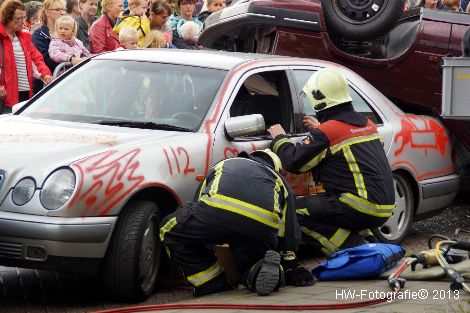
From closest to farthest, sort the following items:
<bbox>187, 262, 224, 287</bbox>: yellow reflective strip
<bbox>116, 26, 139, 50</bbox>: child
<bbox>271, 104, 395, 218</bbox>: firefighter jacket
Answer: <bbox>187, 262, 224, 287</bbox>: yellow reflective strip, <bbox>271, 104, 395, 218</bbox>: firefighter jacket, <bbox>116, 26, 139, 50</bbox>: child

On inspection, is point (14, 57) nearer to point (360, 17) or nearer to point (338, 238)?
point (360, 17)

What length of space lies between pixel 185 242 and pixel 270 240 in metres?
0.53

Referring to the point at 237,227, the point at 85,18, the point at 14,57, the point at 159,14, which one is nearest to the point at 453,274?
the point at 237,227

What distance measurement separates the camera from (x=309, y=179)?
→ 8898 millimetres

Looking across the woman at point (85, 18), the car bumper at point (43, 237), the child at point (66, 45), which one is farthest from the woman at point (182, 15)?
the car bumper at point (43, 237)

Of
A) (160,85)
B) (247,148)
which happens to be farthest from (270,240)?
(160,85)

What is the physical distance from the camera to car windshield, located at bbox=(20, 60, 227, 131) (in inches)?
325

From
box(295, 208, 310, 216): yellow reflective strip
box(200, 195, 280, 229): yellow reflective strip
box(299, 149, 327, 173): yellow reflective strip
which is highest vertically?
box(200, 195, 280, 229): yellow reflective strip

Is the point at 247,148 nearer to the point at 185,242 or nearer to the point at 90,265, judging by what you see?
the point at 185,242

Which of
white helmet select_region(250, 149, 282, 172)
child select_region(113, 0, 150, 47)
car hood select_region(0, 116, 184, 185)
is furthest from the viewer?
child select_region(113, 0, 150, 47)

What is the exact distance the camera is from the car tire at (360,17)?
11523 millimetres

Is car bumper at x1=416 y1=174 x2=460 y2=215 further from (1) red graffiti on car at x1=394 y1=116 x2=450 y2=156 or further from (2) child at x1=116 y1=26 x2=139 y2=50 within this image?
(2) child at x1=116 y1=26 x2=139 y2=50

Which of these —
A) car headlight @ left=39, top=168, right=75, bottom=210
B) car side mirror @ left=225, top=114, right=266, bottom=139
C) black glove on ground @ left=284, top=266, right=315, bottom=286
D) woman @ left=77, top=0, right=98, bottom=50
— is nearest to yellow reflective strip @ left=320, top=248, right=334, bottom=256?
black glove on ground @ left=284, top=266, right=315, bottom=286

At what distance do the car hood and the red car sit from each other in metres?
3.66
